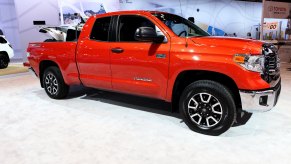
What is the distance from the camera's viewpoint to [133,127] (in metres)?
3.60

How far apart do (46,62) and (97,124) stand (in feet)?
7.23

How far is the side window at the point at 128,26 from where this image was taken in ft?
12.6

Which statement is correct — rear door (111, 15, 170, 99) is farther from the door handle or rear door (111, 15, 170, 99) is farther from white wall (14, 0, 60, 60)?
white wall (14, 0, 60, 60)

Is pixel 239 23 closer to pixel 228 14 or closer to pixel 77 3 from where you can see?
pixel 228 14

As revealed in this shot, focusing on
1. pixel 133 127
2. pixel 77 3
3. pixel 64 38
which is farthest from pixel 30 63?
pixel 77 3

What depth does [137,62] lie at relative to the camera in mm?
3674

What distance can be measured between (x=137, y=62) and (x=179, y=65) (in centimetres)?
69

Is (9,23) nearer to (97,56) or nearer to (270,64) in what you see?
(97,56)

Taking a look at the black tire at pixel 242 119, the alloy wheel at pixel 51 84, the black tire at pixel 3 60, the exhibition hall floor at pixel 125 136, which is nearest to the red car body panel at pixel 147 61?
the alloy wheel at pixel 51 84

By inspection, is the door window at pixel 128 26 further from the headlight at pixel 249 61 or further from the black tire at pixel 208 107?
the headlight at pixel 249 61

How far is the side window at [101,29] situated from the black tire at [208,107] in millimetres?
1667

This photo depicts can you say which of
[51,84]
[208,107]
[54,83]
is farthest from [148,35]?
[51,84]

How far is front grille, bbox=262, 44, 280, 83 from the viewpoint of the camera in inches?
117

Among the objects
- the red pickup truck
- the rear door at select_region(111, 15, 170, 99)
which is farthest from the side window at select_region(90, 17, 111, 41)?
the rear door at select_region(111, 15, 170, 99)
